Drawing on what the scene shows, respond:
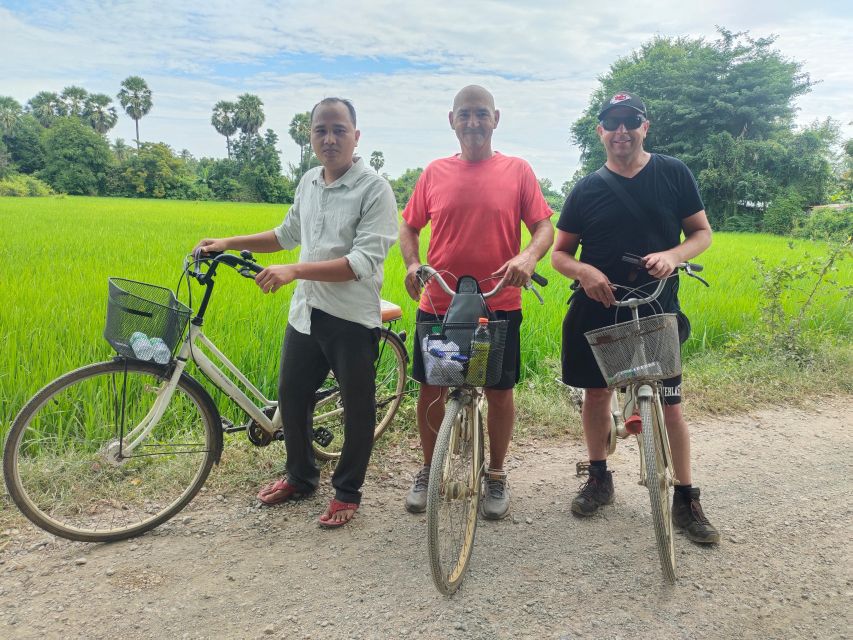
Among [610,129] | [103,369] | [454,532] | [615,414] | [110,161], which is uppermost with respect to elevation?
[110,161]

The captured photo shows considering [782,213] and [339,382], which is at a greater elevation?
[782,213]

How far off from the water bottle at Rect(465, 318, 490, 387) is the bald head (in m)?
1.07

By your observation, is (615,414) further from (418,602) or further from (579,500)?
(418,602)

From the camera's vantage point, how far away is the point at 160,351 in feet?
7.71

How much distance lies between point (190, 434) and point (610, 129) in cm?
252

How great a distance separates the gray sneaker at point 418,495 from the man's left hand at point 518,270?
1084 millimetres

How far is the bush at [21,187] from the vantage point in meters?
33.0

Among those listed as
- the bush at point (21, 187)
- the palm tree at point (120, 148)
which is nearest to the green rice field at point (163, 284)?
the bush at point (21, 187)

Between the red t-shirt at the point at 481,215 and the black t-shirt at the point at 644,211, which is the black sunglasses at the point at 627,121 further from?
the red t-shirt at the point at 481,215

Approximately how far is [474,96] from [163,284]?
14.2ft

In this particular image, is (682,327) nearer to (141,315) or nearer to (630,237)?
(630,237)

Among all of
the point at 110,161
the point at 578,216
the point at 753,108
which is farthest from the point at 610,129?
the point at 110,161

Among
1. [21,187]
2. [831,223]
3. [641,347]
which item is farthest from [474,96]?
[21,187]

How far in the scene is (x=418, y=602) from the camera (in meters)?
2.09
